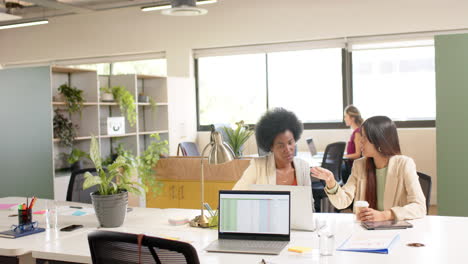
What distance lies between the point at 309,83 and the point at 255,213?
596cm

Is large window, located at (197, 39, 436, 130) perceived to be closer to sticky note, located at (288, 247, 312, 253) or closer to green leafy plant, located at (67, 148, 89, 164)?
green leafy plant, located at (67, 148, 89, 164)

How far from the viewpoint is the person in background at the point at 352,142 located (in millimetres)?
6582

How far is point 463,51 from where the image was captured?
16.1 feet

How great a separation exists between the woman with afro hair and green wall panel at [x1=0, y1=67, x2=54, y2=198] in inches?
140

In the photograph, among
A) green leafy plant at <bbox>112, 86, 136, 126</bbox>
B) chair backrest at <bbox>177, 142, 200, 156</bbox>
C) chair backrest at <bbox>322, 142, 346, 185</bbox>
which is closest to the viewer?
chair backrest at <bbox>322, 142, 346, 185</bbox>

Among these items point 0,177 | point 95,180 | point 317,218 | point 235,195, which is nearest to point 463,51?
point 317,218

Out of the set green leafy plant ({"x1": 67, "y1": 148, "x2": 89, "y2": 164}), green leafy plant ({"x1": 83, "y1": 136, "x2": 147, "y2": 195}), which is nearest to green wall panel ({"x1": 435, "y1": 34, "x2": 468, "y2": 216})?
green leafy plant ({"x1": 83, "y1": 136, "x2": 147, "y2": 195})

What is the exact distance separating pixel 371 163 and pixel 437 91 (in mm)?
2072

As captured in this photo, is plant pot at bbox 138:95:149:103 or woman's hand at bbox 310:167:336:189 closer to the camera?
woman's hand at bbox 310:167:336:189

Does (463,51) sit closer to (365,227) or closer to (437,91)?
(437,91)

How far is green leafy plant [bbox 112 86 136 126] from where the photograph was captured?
7086 mm

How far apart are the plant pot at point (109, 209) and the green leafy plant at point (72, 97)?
11.9 ft

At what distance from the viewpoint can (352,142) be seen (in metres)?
6.69

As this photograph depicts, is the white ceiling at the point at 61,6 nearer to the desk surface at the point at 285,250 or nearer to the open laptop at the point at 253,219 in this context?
the desk surface at the point at 285,250
